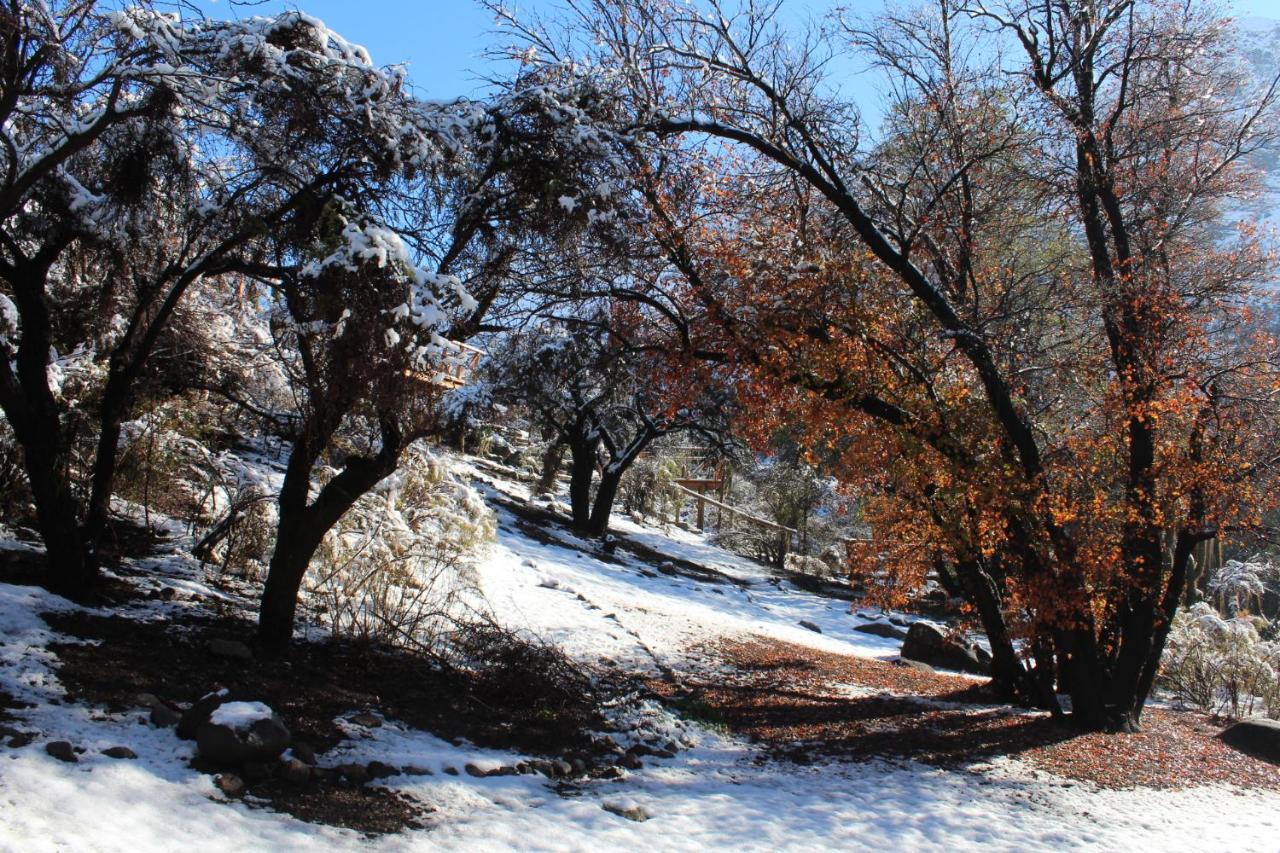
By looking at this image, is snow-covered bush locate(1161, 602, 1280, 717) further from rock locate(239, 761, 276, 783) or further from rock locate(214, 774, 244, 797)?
rock locate(214, 774, 244, 797)

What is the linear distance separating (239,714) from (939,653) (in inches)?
454

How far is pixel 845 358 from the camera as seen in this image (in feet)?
25.7

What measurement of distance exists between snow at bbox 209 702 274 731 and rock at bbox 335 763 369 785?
0.45 meters

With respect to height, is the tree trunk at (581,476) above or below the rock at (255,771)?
above

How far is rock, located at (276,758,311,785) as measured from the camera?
12.8 ft

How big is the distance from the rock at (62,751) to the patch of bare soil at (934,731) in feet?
14.8

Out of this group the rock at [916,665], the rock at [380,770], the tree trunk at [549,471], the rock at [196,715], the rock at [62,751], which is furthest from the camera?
the tree trunk at [549,471]

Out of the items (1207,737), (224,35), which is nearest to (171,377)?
(224,35)

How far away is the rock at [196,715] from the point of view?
402 centimetres

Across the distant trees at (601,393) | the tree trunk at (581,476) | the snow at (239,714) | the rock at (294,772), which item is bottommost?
the rock at (294,772)

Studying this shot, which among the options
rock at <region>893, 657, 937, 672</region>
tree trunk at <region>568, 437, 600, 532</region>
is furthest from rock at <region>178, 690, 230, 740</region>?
tree trunk at <region>568, 437, 600, 532</region>

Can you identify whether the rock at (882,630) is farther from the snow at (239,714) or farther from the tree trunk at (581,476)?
the snow at (239,714)

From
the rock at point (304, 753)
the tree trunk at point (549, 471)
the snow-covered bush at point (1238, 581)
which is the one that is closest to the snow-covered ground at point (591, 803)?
the rock at point (304, 753)

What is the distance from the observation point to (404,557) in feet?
25.1
